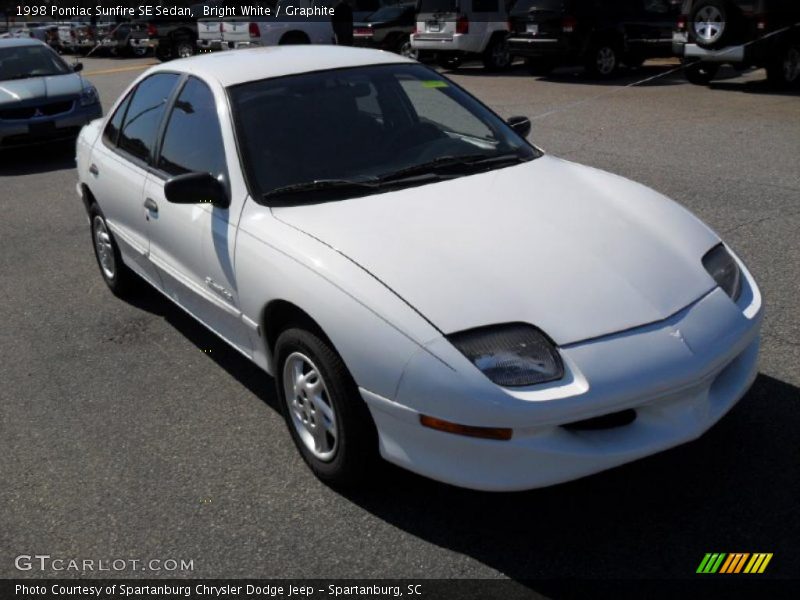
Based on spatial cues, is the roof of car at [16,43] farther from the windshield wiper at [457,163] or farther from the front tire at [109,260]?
the windshield wiper at [457,163]

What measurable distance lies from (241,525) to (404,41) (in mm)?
19593

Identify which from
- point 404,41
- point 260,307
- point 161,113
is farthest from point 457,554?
point 404,41

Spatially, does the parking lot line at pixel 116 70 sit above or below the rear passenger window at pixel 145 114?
below

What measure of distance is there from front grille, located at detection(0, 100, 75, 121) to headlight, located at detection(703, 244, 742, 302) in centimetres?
1001

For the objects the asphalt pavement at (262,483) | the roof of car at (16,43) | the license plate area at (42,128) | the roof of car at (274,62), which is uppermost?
the roof of car at (274,62)

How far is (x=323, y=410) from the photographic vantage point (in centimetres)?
354

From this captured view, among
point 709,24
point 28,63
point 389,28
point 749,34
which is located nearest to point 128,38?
point 389,28

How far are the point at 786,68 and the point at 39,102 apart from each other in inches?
413

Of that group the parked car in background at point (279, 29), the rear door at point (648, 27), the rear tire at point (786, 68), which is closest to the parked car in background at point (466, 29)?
the rear door at point (648, 27)

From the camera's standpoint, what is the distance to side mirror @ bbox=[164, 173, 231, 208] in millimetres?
3994

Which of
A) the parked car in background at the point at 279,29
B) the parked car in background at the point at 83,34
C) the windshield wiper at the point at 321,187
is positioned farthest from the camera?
the parked car in background at the point at 83,34

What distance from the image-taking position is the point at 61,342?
5.45 metres

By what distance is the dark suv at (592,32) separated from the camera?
16125mm

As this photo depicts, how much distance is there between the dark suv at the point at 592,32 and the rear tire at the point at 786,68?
3365mm
